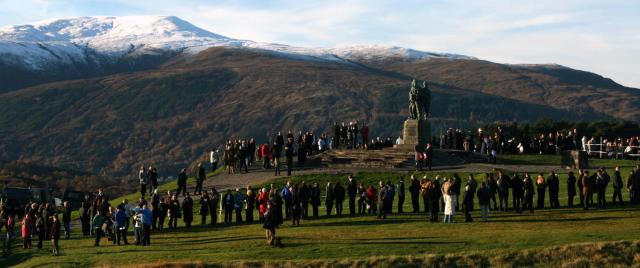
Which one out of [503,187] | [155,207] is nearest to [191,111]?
[155,207]

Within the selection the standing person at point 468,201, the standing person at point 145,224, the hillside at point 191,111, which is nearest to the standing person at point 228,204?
the standing person at point 145,224

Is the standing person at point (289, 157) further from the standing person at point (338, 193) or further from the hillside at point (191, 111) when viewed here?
the hillside at point (191, 111)

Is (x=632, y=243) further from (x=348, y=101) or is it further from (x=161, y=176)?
(x=348, y=101)

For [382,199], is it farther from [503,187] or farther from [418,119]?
[418,119]

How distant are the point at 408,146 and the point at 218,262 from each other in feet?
82.2

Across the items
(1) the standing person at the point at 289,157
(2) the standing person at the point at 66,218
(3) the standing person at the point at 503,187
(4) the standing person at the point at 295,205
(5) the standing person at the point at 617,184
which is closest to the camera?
(4) the standing person at the point at 295,205

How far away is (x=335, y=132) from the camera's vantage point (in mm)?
51188

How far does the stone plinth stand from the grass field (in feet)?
54.7

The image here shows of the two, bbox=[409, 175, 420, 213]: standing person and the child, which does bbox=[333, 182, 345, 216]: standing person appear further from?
the child

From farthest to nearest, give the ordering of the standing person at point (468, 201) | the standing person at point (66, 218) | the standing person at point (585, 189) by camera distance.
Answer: the standing person at point (66, 218), the standing person at point (585, 189), the standing person at point (468, 201)

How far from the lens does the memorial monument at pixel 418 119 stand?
157ft

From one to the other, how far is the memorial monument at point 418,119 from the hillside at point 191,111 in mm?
70303

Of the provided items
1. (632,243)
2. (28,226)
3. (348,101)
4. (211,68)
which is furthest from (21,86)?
(632,243)

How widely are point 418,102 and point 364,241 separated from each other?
75.0ft
